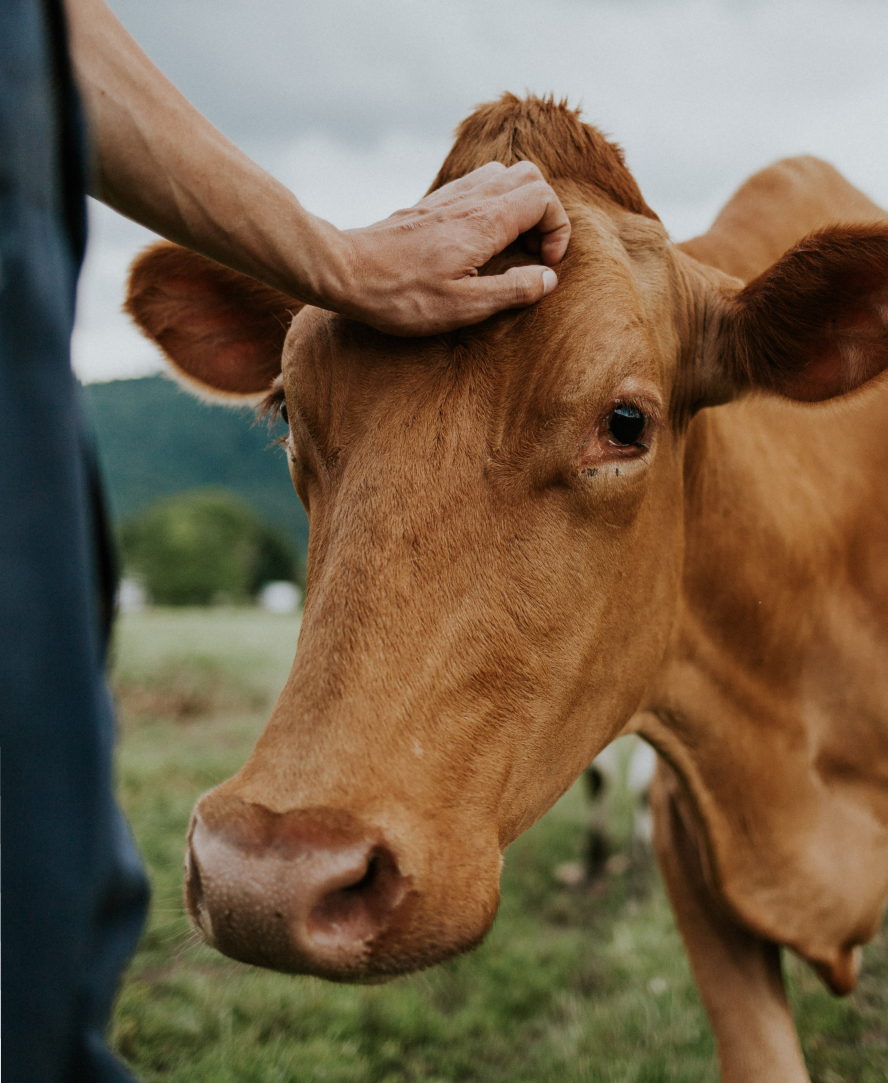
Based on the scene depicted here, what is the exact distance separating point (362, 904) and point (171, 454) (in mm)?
71037

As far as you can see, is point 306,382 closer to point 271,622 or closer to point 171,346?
point 171,346

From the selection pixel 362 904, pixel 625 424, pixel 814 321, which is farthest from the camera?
pixel 814 321

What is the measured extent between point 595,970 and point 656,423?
353cm

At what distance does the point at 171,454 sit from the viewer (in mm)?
69500

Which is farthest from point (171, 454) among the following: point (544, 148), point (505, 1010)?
point (544, 148)

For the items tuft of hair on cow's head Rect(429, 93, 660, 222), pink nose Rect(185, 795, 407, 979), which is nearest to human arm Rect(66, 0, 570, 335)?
tuft of hair on cow's head Rect(429, 93, 660, 222)

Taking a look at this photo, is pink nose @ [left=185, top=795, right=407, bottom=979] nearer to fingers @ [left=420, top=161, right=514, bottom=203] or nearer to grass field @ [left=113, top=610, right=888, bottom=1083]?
fingers @ [left=420, top=161, right=514, bottom=203]

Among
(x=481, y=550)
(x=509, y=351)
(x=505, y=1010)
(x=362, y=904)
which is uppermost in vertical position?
(x=509, y=351)

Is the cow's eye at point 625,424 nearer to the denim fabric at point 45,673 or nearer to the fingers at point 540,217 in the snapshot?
the fingers at point 540,217

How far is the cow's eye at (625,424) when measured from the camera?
2.09 metres

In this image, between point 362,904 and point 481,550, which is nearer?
point 362,904

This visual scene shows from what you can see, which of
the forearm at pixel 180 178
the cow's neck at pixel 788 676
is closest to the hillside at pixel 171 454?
the cow's neck at pixel 788 676

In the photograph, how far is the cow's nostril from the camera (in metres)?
1.52

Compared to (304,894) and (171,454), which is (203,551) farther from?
(304,894)
